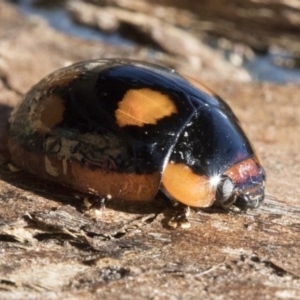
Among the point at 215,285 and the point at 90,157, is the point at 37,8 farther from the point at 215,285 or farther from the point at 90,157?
the point at 215,285

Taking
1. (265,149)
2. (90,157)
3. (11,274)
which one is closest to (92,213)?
(90,157)

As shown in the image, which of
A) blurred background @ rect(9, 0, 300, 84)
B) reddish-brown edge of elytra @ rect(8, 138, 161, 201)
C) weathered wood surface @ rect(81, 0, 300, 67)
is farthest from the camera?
weathered wood surface @ rect(81, 0, 300, 67)

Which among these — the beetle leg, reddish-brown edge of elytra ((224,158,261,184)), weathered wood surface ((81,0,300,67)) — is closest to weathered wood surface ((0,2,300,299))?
the beetle leg

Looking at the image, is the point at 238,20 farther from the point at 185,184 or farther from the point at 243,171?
the point at 185,184

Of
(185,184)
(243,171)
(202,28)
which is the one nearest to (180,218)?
(185,184)

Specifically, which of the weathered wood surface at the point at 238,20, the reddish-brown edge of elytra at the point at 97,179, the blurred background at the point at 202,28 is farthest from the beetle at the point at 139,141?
the weathered wood surface at the point at 238,20

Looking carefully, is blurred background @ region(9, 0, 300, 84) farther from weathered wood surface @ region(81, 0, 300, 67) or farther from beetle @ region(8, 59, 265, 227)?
beetle @ region(8, 59, 265, 227)
